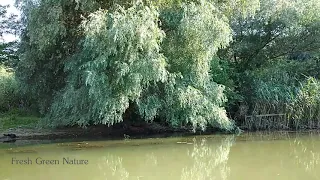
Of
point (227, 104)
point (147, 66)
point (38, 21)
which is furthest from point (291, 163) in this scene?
point (38, 21)

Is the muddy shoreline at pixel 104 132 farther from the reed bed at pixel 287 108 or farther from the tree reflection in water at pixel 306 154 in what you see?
the tree reflection in water at pixel 306 154

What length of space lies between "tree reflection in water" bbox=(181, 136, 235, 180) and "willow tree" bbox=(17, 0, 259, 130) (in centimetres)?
184

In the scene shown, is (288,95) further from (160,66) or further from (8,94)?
(8,94)

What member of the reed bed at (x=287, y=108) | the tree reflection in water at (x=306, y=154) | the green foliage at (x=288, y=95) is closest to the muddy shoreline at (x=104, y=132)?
the reed bed at (x=287, y=108)

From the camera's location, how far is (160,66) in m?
12.1

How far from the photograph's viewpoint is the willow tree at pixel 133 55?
39.8 feet

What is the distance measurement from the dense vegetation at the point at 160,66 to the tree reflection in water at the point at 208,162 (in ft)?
6.18

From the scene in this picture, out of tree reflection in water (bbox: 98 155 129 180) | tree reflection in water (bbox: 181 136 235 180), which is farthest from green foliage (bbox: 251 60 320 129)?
tree reflection in water (bbox: 98 155 129 180)

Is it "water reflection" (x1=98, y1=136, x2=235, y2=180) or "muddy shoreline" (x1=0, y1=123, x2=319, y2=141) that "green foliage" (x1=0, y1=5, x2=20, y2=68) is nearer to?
"muddy shoreline" (x1=0, y1=123, x2=319, y2=141)

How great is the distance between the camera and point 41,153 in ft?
35.0

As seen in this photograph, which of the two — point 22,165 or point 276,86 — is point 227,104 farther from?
point 22,165

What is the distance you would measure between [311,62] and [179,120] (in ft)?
23.2

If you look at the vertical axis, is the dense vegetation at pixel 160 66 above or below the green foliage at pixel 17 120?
above

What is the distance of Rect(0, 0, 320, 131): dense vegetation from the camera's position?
12.2 meters
